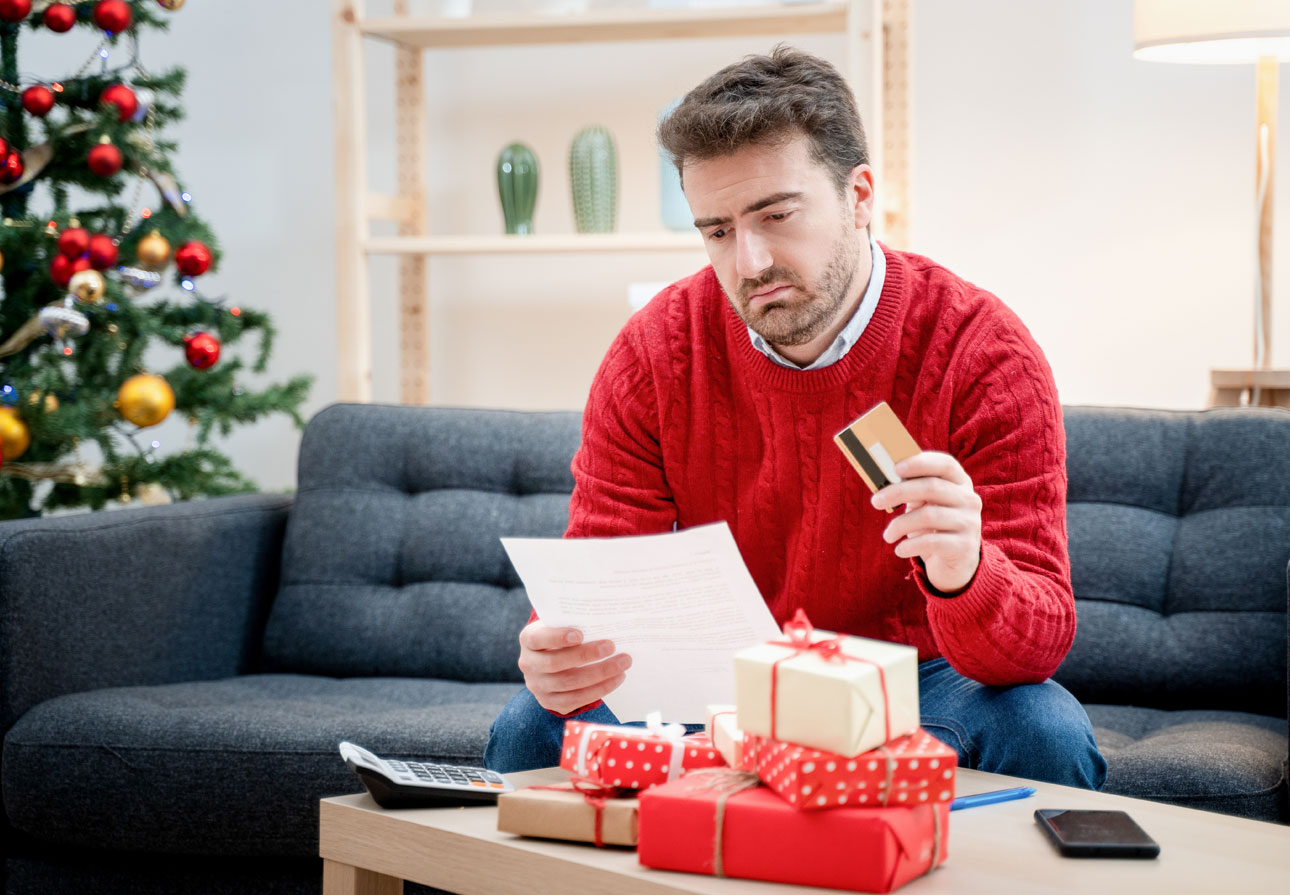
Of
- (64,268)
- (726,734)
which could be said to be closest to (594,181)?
(64,268)

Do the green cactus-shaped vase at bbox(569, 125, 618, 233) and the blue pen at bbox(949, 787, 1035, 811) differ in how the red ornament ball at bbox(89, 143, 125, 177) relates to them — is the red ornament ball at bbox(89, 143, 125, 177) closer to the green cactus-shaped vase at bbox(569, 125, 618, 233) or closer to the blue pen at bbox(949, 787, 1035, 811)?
the green cactus-shaped vase at bbox(569, 125, 618, 233)

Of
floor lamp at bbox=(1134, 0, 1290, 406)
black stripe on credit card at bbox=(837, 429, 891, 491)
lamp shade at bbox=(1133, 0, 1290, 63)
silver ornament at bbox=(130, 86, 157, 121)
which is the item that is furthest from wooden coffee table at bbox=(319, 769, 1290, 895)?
silver ornament at bbox=(130, 86, 157, 121)

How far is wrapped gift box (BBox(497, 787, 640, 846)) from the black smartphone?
0.92 ft

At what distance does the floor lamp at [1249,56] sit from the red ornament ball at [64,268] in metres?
1.80

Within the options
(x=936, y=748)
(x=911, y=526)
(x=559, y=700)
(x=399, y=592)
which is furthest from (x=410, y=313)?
(x=936, y=748)

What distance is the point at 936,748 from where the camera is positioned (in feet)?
2.66

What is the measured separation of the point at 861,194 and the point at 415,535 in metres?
0.98

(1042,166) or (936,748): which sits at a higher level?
(1042,166)

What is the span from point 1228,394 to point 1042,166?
70 cm

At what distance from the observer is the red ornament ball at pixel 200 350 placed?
2.41 m

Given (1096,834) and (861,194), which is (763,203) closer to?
(861,194)

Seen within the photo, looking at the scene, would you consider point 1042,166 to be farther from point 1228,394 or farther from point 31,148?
point 31,148

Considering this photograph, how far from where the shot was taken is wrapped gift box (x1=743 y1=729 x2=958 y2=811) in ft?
2.59

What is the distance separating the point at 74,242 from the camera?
229cm
